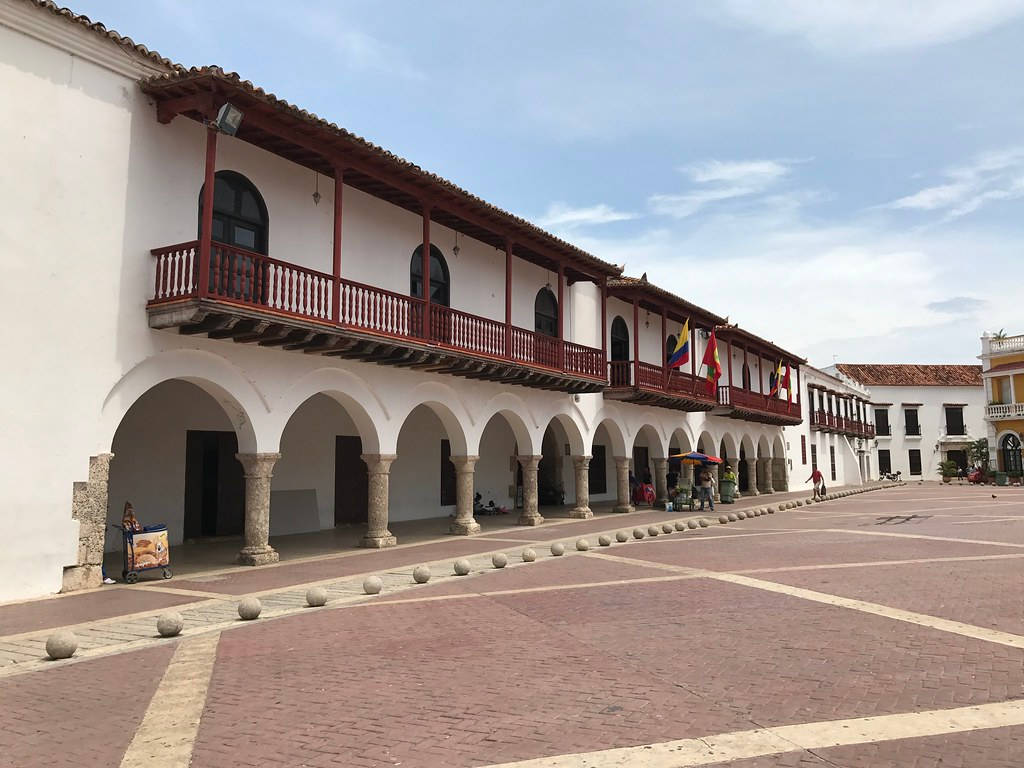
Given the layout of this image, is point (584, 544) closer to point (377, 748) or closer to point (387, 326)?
point (387, 326)

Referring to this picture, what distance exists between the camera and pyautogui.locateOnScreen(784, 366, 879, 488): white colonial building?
43.1m

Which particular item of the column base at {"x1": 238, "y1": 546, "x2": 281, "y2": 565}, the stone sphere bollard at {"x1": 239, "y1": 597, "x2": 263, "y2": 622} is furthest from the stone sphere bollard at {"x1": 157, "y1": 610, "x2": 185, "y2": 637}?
the column base at {"x1": 238, "y1": 546, "x2": 281, "y2": 565}

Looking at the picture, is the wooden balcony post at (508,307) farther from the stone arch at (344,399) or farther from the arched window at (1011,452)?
the arched window at (1011,452)

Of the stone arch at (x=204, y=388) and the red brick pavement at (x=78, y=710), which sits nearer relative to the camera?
the red brick pavement at (x=78, y=710)

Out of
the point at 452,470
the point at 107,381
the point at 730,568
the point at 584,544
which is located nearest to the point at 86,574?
the point at 107,381

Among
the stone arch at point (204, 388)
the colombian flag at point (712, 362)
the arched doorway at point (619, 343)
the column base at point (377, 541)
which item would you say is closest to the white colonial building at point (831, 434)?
the colombian flag at point (712, 362)

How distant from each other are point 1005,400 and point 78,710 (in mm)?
55843

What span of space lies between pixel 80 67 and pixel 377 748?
10439mm

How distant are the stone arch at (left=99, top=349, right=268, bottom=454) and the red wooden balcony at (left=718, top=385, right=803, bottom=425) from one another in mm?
21238

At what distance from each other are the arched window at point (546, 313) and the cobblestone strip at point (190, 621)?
10.4 metres

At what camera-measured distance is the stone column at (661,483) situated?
26.8 meters

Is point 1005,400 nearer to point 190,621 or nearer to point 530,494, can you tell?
point 530,494

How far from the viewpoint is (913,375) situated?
65.6 metres

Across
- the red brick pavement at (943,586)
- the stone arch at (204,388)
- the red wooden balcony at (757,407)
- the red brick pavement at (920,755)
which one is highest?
the red wooden balcony at (757,407)
